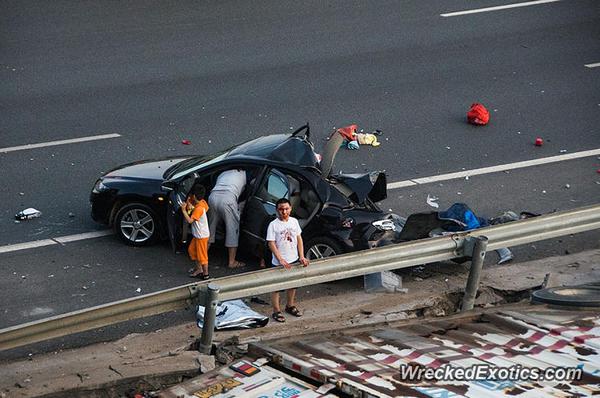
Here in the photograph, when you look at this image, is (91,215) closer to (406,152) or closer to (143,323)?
(143,323)

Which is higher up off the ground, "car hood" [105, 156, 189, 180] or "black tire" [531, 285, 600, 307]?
"car hood" [105, 156, 189, 180]

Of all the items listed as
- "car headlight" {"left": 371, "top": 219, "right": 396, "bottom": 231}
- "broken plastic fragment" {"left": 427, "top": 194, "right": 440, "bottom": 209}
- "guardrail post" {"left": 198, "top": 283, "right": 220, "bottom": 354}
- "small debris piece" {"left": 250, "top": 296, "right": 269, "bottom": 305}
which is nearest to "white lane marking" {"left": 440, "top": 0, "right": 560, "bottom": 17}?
"broken plastic fragment" {"left": 427, "top": 194, "right": 440, "bottom": 209}

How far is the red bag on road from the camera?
17.9 m

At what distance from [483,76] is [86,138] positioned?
7.16 meters

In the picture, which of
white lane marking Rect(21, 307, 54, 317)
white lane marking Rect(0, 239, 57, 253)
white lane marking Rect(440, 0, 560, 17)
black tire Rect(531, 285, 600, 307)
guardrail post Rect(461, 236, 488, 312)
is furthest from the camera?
white lane marking Rect(440, 0, 560, 17)

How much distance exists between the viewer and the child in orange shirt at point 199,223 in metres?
13.0

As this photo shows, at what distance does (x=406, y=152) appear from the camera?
55.4ft

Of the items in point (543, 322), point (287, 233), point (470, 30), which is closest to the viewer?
point (543, 322)

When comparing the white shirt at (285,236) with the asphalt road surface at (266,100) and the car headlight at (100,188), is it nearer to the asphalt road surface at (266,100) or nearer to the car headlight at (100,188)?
the asphalt road surface at (266,100)

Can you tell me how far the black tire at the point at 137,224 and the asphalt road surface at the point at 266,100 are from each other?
0.51 ft

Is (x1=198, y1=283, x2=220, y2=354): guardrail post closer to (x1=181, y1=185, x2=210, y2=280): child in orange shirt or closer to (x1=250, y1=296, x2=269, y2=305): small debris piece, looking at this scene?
(x1=250, y1=296, x2=269, y2=305): small debris piece

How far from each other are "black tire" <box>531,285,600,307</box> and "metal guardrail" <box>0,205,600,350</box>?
695 millimetres

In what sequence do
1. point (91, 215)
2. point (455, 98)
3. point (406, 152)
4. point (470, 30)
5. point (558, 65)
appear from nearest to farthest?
point (91, 215) < point (406, 152) < point (455, 98) < point (558, 65) < point (470, 30)

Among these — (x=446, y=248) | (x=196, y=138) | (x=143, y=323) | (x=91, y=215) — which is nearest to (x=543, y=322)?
(x=446, y=248)
